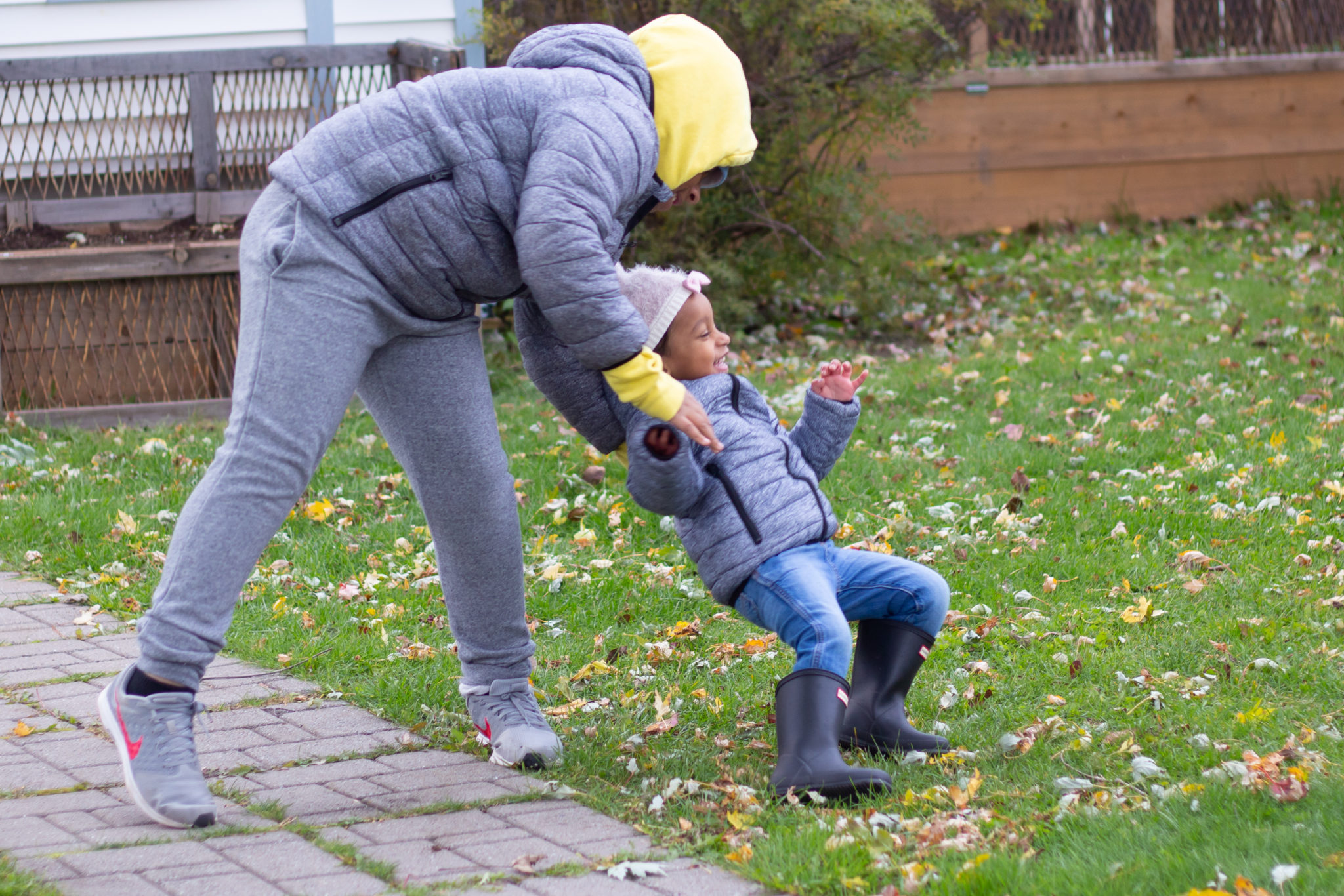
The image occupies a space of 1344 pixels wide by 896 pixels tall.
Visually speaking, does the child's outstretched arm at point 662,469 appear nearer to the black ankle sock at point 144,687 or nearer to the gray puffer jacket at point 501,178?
Answer: the gray puffer jacket at point 501,178

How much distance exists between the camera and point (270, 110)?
291 inches

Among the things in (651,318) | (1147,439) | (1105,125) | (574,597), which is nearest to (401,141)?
(651,318)

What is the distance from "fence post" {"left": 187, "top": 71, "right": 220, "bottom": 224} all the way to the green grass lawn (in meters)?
1.30

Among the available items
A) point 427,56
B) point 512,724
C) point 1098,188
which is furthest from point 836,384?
point 1098,188

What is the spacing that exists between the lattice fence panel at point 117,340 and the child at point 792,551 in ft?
15.1

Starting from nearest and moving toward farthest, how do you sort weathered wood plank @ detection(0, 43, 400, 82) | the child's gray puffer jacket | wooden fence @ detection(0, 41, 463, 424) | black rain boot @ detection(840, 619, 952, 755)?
1. the child's gray puffer jacket
2. black rain boot @ detection(840, 619, 952, 755)
3. wooden fence @ detection(0, 41, 463, 424)
4. weathered wood plank @ detection(0, 43, 400, 82)

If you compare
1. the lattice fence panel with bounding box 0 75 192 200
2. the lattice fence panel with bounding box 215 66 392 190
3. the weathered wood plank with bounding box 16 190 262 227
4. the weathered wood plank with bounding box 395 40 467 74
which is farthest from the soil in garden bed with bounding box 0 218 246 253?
the weathered wood plank with bounding box 395 40 467 74

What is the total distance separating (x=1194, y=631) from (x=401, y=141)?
2.39 metres

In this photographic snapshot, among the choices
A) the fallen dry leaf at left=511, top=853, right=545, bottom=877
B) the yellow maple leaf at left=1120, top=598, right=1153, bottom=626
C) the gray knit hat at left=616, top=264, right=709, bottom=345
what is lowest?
the fallen dry leaf at left=511, top=853, right=545, bottom=877

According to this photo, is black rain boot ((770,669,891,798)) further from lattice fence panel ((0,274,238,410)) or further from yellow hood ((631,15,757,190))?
lattice fence panel ((0,274,238,410))

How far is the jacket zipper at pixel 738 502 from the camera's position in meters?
2.83

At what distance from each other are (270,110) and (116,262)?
50.0 inches

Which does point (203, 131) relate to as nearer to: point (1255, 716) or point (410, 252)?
point (410, 252)

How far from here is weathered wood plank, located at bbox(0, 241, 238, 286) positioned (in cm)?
668
